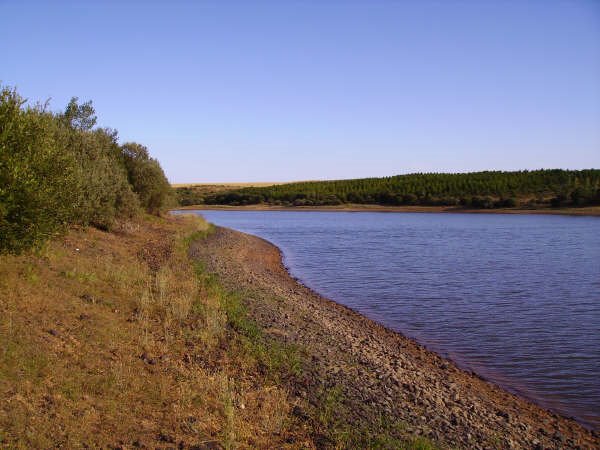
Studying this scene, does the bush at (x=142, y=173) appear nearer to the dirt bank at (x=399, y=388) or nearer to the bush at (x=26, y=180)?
the dirt bank at (x=399, y=388)

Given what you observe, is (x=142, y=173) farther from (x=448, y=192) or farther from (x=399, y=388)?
(x=448, y=192)

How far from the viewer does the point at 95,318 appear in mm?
10305

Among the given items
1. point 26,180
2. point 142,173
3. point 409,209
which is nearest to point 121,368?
point 26,180

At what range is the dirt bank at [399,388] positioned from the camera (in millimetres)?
8227

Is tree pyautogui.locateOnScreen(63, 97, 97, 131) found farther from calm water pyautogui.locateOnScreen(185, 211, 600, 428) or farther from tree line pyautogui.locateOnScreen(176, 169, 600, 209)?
tree line pyautogui.locateOnScreen(176, 169, 600, 209)

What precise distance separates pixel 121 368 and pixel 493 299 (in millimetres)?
14817

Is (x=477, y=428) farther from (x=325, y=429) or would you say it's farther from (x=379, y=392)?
(x=325, y=429)

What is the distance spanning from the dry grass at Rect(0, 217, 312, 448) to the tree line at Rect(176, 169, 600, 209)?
259 feet

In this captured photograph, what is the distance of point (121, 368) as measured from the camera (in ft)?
27.2

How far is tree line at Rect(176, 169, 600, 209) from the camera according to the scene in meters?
84.1

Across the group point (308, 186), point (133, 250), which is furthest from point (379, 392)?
point (308, 186)

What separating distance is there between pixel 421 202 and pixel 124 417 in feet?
311

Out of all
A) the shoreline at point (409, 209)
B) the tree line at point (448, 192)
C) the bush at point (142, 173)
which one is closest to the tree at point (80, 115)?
the bush at point (142, 173)

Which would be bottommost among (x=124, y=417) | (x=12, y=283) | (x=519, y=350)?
(x=519, y=350)
